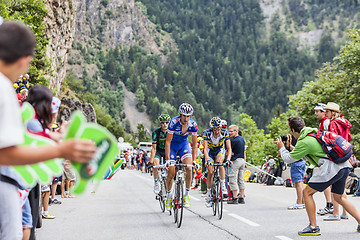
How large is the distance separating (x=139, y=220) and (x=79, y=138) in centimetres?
763

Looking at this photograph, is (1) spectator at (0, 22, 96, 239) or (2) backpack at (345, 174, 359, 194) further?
(2) backpack at (345, 174, 359, 194)

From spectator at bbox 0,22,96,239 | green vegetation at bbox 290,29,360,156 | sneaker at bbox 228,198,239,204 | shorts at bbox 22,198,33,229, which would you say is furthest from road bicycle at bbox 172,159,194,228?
green vegetation at bbox 290,29,360,156

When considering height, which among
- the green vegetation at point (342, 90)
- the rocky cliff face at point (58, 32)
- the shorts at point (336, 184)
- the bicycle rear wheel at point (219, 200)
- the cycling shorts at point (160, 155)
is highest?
the rocky cliff face at point (58, 32)

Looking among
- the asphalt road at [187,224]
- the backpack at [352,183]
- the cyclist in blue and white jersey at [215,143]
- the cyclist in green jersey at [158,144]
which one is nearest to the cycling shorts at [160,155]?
the cyclist in green jersey at [158,144]

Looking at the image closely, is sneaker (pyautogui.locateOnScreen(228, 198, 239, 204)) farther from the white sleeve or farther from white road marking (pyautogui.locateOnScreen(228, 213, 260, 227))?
the white sleeve

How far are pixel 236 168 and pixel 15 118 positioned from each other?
11.0 m

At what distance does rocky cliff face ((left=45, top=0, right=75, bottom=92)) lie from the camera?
46031 mm

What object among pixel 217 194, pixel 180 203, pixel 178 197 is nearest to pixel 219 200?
pixel 217 194

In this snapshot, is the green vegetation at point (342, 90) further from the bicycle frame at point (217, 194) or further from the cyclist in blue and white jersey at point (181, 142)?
the cyclist in blue and white jersey at point (181, 142)

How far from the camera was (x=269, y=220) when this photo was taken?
922cm

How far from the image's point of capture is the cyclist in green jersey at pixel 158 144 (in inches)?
426

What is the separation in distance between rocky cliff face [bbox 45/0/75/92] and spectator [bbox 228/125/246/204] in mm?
32433

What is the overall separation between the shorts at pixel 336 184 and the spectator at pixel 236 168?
17.8 ft

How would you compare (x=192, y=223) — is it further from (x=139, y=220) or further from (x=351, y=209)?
(x=351, y=209)
